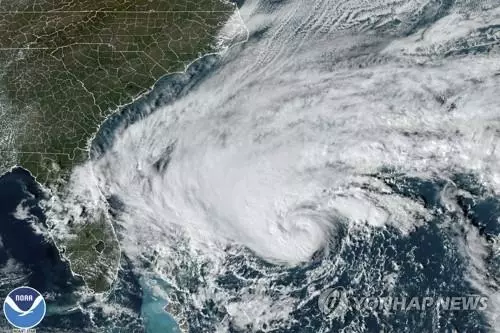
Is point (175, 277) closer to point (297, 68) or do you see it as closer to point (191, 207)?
point (191, 207)

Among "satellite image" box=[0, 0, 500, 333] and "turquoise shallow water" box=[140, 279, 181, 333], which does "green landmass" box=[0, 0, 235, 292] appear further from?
"turquoise shallow water" box=[140, 279, 181, 333]

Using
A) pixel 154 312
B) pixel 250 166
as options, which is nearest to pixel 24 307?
pixel 154 312

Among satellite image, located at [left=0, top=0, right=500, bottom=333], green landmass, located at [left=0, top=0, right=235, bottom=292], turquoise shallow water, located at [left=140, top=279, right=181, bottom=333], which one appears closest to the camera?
satellite image, located at [left=0, top=0, right=500, bottom=333]

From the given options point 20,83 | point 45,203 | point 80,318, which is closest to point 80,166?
point 45,203

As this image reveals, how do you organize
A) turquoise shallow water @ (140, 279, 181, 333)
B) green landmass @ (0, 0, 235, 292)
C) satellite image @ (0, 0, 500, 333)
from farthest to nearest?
green landmass @ (0, 0, 235, 292) < turquoise shallow water @ (140, 279, 181, 333) < satellite image @ (0, 0, 500, 333)

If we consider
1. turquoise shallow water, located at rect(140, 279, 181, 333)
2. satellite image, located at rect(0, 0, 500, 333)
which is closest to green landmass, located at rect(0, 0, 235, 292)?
satellite image, located at rect(0, 0, 500, 333)

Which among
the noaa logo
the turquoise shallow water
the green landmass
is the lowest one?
the turquoise shallow water

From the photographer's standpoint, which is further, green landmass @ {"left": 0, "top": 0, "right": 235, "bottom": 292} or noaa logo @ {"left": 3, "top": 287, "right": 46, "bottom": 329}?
green landmass @ {"left": 0, "top": 0, "right": 235, "bottom": 292}
